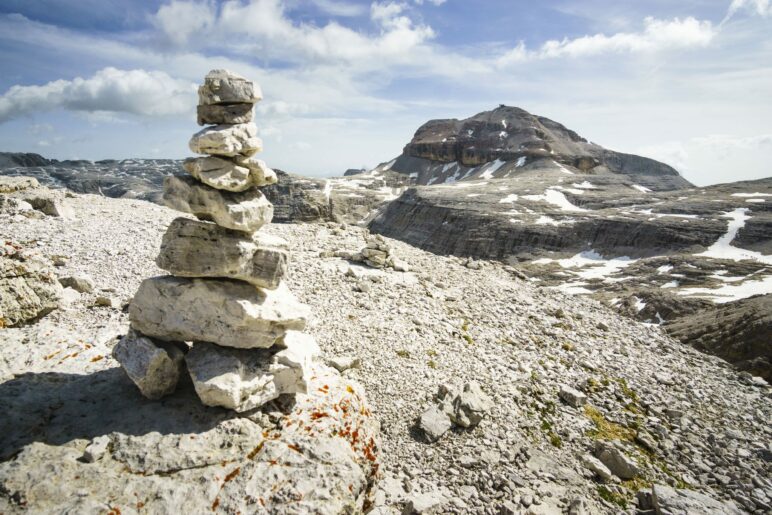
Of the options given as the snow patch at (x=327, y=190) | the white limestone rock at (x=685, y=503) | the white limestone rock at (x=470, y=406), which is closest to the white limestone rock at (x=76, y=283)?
the white limestone rock at (x=470, y=406)

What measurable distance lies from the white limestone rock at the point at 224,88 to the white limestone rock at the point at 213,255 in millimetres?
3229

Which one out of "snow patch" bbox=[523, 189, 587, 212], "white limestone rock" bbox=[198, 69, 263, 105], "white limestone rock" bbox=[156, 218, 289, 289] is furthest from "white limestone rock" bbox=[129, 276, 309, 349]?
"snow patch" bbox=[523, 189, 587, 212]

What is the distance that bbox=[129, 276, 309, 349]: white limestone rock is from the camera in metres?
10.5

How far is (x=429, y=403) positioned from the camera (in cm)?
1441

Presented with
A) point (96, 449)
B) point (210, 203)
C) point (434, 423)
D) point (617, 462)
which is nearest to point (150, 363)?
point (96, 449)

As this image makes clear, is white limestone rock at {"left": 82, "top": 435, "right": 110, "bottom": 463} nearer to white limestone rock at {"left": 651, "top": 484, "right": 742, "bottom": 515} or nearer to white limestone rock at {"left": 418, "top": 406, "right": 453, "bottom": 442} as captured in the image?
white limestone rock at {"left": 418, "top": 406, "right": 453, "bottom": 442}

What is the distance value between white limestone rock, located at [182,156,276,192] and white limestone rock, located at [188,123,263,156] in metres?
0.24

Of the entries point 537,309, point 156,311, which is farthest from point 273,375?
point 537,309

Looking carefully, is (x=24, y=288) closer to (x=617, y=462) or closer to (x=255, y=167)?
(x=255, y=167)

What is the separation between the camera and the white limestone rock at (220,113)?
35.0 feet

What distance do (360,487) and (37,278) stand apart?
13.1 m

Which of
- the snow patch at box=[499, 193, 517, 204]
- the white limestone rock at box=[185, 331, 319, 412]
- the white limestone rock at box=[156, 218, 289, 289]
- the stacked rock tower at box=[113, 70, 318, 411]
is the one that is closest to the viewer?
the white limestone rock at box=[185, 331, 319, 412]

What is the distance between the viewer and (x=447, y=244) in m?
90.3

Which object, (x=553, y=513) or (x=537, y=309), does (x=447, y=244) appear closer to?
(x=537, y=309)
